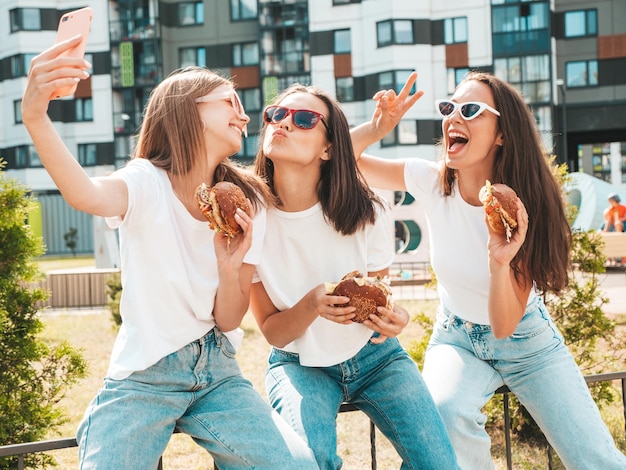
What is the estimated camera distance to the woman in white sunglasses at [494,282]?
3.18 meters

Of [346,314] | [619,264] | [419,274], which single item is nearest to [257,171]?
[346,314]

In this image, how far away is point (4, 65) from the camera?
41250mm

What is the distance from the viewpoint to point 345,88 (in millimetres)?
37469

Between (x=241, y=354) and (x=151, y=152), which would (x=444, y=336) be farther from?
(x=241, y=354)

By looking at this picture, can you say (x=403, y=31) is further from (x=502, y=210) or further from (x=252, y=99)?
(x=502, y=210)

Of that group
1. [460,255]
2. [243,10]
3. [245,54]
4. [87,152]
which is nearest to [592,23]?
[245,54]

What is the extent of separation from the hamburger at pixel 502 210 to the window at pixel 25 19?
1672 inches

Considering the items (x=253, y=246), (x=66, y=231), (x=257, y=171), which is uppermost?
(x=257, y=171)

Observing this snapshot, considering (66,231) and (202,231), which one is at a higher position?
(202,231)

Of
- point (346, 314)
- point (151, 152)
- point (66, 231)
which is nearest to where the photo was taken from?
point (346, 314)

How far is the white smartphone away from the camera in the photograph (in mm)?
2461

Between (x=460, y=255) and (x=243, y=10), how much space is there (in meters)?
38.8

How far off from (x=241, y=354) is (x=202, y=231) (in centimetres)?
780

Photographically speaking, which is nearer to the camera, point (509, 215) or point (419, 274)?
point (509, 215)
